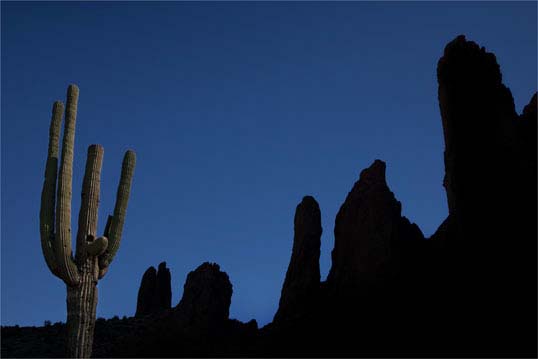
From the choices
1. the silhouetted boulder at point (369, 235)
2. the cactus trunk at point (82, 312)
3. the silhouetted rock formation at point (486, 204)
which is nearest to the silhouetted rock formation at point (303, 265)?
the silhouetted boulder at point (369, 235)

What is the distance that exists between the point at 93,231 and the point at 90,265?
1257 mm

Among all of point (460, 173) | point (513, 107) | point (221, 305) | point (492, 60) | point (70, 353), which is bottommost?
point (70, 353)

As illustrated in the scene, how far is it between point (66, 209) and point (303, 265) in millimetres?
13856

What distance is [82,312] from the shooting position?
23.1 metres

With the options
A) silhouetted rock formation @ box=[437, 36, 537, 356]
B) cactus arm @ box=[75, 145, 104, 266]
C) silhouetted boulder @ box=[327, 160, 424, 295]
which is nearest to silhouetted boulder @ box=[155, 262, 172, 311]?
silhouetted boulder @ box=[327, 160, 424, 295]

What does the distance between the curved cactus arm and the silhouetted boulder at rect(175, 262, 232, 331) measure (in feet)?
38.3

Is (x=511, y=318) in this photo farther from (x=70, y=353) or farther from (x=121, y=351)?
(x=121, y=351)

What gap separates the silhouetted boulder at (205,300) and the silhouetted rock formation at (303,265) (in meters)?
4.37

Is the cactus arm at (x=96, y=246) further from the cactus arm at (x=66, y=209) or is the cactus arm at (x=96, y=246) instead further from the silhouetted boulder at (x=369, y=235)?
the silhouetted boulder at (x=369, y=235)

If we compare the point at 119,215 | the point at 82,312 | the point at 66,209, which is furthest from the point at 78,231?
the point at 82,312

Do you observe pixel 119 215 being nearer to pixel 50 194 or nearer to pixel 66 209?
pixel 66 209

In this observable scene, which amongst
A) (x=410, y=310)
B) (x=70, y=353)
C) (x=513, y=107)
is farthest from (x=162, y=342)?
(x=513, y=107)

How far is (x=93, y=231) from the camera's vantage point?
2405 cm

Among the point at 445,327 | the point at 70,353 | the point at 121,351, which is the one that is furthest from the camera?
the point at 121,351
